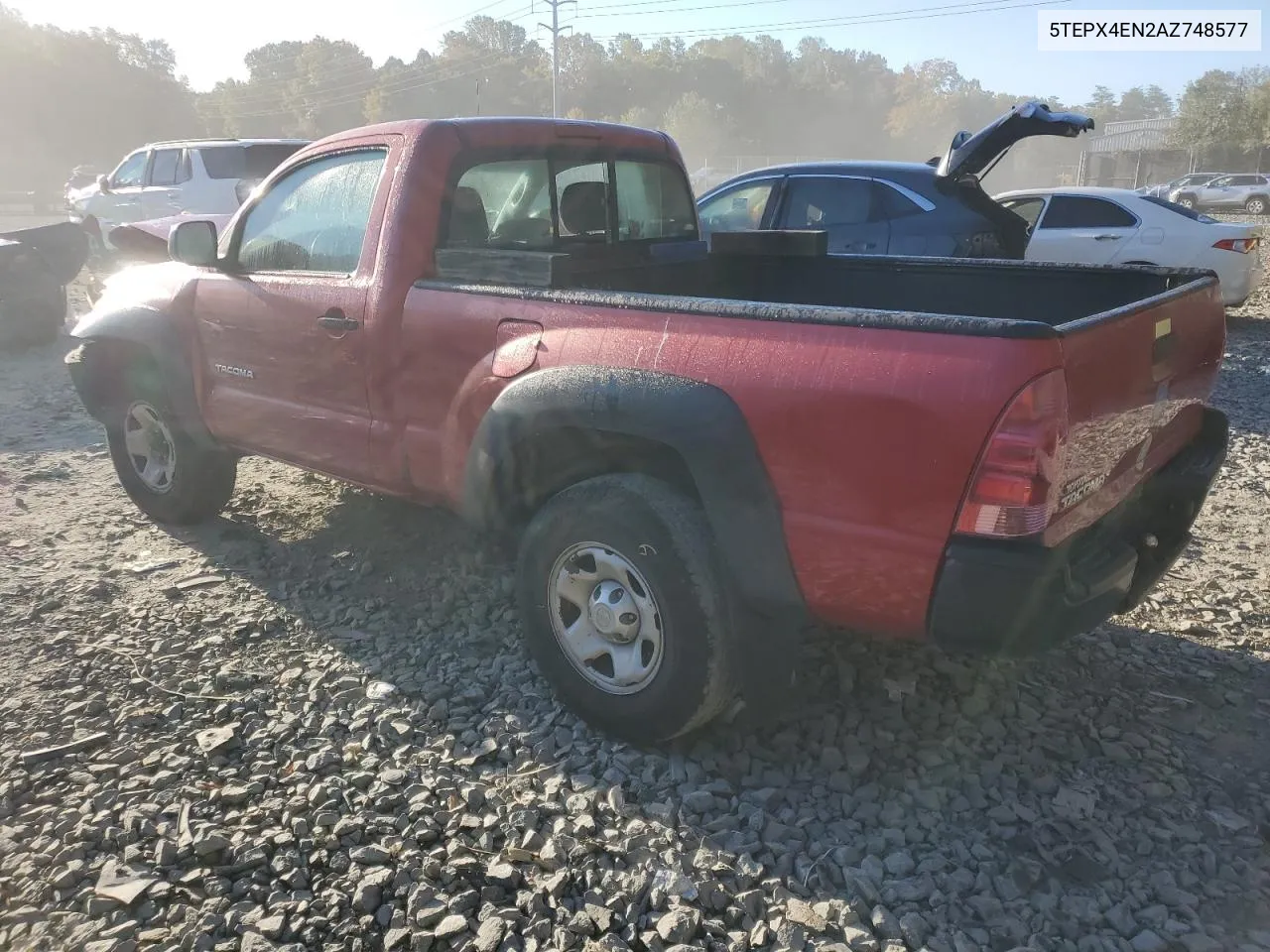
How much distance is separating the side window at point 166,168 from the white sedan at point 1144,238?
10.8 m

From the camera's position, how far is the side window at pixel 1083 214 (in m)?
9.48

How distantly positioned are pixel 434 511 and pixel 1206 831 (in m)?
3.59

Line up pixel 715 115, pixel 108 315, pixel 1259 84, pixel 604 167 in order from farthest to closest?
pixel 715 115
pixel 1259 84
pixel 108 315
pixel 604 167

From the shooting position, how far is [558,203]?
3.87 m

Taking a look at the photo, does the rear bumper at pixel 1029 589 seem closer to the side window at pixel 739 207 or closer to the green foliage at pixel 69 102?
the side window at pixel 739 207

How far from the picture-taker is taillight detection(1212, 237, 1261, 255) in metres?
9.30

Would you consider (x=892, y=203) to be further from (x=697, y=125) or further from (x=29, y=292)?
(x=697, y=125)

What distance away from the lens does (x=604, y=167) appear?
4.07m

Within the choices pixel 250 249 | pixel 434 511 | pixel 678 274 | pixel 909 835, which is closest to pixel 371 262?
pixel 250 249

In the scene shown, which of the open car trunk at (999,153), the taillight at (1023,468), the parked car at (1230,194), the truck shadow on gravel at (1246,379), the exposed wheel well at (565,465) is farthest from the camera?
the parked car at (1230,194)

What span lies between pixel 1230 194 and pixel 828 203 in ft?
103

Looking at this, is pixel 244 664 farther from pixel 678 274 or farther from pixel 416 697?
pixel 678 274

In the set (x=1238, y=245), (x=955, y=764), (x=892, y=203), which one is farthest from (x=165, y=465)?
(x=1238, y=245)

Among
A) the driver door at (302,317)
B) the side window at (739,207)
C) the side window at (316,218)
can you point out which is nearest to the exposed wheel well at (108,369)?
the driver door at (302,317)
